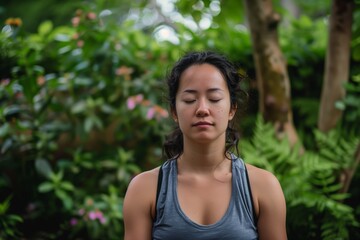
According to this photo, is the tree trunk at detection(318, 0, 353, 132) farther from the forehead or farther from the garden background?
the forehead

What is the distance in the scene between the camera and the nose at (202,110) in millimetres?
1906

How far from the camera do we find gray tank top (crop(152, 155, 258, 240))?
6.15 feet

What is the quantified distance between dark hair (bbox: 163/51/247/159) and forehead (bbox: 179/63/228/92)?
2 cm

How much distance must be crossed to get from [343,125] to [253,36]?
109cm

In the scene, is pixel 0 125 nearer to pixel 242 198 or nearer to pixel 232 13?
pixel 232 13

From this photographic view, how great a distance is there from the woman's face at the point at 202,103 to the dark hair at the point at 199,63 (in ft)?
0.12

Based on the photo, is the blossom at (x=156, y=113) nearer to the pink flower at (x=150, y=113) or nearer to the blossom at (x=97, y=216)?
the pink flower at (x=150, y=113)

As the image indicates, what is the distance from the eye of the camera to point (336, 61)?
3.49 meters

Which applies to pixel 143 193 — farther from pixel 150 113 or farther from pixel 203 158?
pixel 150 113

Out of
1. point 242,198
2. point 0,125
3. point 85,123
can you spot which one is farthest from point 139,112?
point 242,198

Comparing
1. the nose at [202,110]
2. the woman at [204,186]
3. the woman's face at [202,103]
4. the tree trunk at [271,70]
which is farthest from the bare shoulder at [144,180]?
the tree trunk at [271,70]

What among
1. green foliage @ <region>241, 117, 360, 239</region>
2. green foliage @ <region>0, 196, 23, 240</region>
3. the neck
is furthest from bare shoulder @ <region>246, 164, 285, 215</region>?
green foliage @ <region>0, 196, 23, 240</region>

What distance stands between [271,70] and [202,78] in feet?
5.94

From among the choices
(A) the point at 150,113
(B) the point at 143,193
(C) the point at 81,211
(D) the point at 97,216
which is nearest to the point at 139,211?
(B) the point at 143,193
